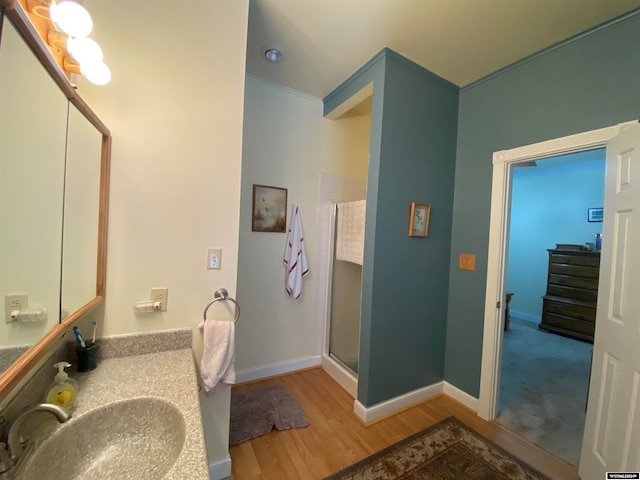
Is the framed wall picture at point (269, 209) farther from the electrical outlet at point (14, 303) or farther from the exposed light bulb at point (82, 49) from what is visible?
the electrical outlet at point (14, 303)

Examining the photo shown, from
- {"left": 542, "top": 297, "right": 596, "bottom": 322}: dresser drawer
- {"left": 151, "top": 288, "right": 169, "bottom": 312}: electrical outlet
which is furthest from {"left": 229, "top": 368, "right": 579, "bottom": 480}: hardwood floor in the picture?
{"left": 542, "top": 297, "right": 596, "bottom": 322}: dresser drawer

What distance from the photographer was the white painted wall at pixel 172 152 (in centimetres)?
113

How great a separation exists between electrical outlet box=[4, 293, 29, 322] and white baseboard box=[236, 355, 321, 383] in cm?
189

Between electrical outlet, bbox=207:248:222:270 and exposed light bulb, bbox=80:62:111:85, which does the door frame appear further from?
exposed light bulb, bbox=80:62:111:85

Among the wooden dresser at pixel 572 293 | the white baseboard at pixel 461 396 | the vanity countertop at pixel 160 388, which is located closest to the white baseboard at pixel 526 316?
the wooden dresser at pixel 572 293

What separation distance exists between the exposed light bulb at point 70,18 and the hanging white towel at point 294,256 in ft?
5.67

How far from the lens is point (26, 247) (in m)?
0.70

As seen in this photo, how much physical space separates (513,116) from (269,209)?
2.13 meters

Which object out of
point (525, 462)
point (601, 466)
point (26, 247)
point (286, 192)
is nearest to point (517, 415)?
point (525, 462)

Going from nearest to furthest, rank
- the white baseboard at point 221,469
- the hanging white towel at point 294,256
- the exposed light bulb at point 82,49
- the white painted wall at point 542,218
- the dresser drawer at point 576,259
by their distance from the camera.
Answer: the exposed light bulb at point 82,49 → the white baseboard at point 221,469 → the hanging white towel at point 294,256 → the dresser drawer at point 576,259 → the white painted wall at point 542,218

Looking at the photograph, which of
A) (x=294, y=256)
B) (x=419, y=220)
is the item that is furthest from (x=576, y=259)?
(x=294, y=256)

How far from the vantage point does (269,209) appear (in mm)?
2334

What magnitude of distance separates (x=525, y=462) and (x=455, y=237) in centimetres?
158

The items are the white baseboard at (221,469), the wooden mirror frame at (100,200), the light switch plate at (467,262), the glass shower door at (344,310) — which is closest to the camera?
the wooden mirror frame at (100,200)
